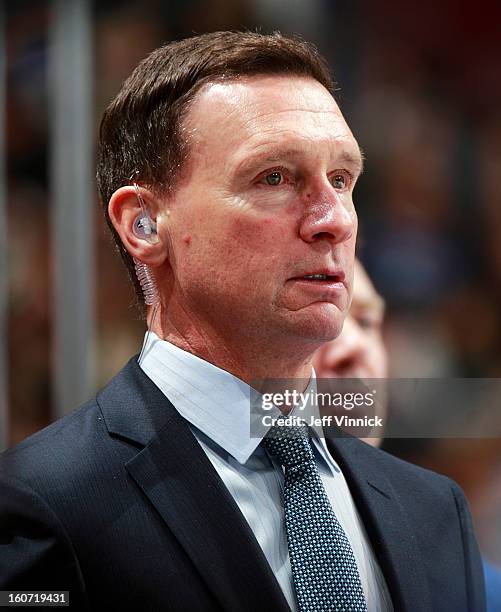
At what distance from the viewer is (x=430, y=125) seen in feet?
4.22

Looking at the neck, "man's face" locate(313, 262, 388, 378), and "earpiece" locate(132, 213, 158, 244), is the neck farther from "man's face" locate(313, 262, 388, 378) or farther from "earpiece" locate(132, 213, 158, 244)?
"man's face" locate(313, 262, 388, 378)

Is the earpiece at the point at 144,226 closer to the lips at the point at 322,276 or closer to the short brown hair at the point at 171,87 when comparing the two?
the short brown hair at the point at 171,87

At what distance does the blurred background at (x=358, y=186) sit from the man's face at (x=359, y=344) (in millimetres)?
19

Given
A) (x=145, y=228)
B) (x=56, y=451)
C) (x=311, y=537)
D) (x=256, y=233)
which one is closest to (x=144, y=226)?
(x=145, y=228)

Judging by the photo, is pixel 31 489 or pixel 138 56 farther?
pixel 138 56

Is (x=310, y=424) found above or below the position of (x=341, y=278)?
below

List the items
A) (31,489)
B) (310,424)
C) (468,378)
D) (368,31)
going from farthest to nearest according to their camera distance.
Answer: (368,31) < (468,378) < (310,424) < (31,489)

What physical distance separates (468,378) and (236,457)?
352mm

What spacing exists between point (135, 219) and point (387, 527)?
395 millimetres

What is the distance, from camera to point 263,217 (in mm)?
842

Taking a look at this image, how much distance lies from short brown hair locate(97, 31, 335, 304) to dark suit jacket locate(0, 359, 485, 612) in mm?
205

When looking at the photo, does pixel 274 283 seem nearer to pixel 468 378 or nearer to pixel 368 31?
pixel 468 378

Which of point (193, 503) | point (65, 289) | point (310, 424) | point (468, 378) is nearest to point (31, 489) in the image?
point (193, 503)

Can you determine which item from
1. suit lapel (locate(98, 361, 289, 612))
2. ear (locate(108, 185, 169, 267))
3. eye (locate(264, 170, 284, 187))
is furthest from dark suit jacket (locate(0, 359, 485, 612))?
eye (locate(264, 170, 284, 187))
